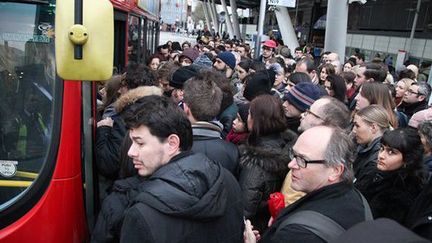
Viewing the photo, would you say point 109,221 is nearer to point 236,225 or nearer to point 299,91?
point 236,225

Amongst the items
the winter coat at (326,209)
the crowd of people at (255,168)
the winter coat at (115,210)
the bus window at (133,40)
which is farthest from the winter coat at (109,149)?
the bus window at (133,40)

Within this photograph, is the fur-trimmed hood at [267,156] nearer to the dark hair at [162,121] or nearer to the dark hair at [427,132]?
the dark hair at [162,121]

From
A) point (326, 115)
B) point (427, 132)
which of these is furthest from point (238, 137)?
point (427, 132)

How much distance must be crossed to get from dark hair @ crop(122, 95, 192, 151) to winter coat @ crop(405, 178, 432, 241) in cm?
121

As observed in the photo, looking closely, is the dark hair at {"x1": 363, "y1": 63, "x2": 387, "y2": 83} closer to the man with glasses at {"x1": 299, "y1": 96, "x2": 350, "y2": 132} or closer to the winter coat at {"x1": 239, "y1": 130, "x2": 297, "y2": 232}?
the man with glasses at {"x1": 299, "y1": 96, "x2": 350, "y2": 132}

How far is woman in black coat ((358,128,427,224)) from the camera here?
2.59m

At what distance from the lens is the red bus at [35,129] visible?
2.21 metres

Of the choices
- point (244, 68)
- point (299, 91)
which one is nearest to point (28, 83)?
point (299, 91)

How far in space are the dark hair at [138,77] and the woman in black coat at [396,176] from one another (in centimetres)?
196

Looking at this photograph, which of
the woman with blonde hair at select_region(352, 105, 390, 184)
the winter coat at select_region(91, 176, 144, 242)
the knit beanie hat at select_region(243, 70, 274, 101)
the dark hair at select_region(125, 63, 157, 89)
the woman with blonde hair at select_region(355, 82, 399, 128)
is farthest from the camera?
the knit beanie hat at select_region(243, 70, 274, 101)

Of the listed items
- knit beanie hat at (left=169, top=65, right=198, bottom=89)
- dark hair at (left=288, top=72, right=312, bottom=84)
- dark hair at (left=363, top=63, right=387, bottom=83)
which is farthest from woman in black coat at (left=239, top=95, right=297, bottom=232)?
dark hair at (left=363, top=63, right=387, bottom=83)

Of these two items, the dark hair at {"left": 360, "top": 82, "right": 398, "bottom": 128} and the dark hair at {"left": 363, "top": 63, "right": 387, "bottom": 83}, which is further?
the dark hair at {"left": 363, "top": 63, "right": 387, "bottom": 83}

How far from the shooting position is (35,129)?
2.28m

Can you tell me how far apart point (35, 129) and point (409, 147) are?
232 cm
